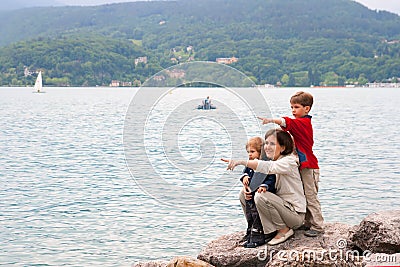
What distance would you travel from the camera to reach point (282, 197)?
280 inches

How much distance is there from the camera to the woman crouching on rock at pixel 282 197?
6.99 m

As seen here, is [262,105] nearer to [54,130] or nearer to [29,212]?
[29,212]

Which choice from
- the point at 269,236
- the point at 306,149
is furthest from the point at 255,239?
the point at 306,149

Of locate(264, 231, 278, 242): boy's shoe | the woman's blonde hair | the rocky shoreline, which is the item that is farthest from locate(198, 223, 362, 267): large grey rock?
the woman's blonde hair

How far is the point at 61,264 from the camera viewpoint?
10375 millimetres

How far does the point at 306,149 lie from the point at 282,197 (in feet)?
2.01

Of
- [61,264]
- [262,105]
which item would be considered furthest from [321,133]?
[262,105]

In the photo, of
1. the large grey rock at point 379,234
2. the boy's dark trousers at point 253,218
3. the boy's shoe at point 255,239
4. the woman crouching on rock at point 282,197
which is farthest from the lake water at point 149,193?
the large grey rock at point 379,234

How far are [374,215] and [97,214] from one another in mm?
8106

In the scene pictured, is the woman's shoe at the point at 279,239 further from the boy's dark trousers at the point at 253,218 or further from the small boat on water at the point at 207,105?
the small boat on water at the point at 207,105

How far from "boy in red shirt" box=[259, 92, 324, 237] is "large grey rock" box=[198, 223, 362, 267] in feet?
0.59

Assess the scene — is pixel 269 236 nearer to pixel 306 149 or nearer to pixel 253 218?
pixel 253 218

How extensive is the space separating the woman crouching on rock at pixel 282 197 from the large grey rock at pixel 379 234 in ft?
2.28

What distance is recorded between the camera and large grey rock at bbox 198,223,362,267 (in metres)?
6.14
